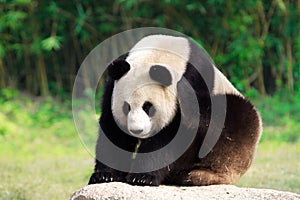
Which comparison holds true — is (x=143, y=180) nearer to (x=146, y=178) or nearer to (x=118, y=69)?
(x=146, y=178)

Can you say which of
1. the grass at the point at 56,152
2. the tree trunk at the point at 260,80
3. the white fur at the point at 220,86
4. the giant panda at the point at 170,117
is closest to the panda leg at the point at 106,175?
the giant panda at the point at 170,117

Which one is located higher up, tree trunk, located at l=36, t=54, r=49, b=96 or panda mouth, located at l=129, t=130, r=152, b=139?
panda mouth, located at l=129, t=130, r=152, b=139

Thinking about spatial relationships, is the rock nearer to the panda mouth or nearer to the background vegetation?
the panda mouth

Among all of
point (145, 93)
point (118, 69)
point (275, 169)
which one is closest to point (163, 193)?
point (145, 93)

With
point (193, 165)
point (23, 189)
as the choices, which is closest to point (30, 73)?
point (23, 189)

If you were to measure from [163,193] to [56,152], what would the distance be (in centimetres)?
441

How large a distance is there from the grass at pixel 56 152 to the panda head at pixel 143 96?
1832 millimetres

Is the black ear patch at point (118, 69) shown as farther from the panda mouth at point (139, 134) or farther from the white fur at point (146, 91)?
the panda mouth at point (139, 134)

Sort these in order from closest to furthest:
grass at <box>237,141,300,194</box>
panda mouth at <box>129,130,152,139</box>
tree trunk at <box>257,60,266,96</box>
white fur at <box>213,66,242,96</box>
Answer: panda mouth at <box>129,130,152,139</box>
white fur at <box>213,66,242,96</box>
grass at <box>237,141,300,194</box>
tree trunk at <box>257,60,266,96</box>

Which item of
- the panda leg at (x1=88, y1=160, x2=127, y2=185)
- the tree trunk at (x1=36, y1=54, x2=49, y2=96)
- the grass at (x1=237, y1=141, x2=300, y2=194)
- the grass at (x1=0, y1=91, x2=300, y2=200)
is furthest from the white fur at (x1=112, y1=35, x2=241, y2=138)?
the tree trunk at (x1=36, y1=54, x2=49, y2=96)

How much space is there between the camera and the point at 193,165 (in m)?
4.27

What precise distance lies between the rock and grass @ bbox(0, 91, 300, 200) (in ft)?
5.92

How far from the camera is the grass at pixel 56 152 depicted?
240 inches

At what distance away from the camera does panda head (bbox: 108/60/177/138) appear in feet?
12.7
